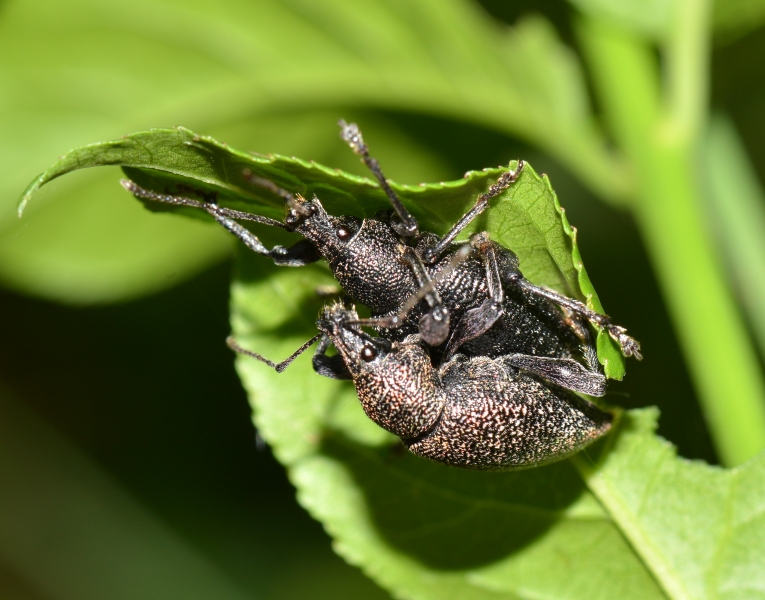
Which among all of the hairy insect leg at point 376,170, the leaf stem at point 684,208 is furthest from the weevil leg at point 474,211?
the leaf stem at point 684,208

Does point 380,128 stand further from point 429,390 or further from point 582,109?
point 429,390

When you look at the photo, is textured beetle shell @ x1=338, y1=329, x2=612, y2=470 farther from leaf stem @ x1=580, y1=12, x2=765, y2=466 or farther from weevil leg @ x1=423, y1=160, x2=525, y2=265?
leaf stem @ x1=580, y1=12, x2=765, y2=466

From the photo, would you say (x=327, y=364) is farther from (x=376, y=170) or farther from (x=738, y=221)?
(x=738, y=221)

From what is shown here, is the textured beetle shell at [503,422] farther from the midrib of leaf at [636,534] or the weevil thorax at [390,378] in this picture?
the midrib of leaf at [636,534]

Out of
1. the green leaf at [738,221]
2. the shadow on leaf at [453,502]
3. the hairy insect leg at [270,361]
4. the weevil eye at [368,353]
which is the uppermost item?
the hairy insect leg at [270,361]

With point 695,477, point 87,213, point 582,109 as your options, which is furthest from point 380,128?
point 695,477

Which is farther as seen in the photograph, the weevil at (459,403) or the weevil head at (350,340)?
the weevil head at (350,340)

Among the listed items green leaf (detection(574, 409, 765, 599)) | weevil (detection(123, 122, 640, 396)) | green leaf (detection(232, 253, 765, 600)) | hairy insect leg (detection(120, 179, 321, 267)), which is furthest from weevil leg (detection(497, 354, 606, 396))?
hairy insect leg (detection(120, 179, 321, 267))

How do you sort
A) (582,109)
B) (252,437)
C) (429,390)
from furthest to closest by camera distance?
(252,437) → (582,109) → (429,390)
